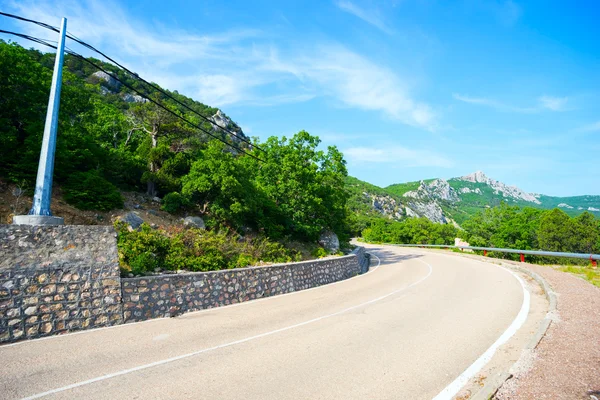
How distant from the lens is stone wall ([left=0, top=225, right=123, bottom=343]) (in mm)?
6453

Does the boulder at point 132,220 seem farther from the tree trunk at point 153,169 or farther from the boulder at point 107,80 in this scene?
the boulder at point 107,80

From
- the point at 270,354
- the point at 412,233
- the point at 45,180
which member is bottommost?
the point at 412,233

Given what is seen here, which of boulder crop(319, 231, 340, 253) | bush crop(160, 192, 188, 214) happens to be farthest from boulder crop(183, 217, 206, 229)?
boulder crop(319, 231, 340, 253)

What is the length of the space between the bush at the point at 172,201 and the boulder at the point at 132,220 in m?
2.38

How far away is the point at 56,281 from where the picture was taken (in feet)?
22.9

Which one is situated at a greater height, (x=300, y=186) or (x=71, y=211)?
(x=300, y=186)

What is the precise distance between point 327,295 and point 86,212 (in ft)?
37.9

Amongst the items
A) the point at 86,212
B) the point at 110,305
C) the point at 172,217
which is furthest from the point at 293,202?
the point at 110,305

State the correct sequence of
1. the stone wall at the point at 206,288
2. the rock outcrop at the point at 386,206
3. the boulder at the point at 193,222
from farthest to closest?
the rock outcrop at the point at 386,206, the boulder at the point at 193,222, the stone wall at the point at 206,288

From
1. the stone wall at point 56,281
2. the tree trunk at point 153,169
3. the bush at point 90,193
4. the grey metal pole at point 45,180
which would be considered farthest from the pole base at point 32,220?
the tree trunk at point 153,169

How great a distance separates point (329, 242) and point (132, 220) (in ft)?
44.7

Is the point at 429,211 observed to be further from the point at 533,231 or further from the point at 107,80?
the point at 107,80

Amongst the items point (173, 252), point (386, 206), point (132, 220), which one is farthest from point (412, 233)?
point (386, 206)

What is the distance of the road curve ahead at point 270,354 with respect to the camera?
4.42m
